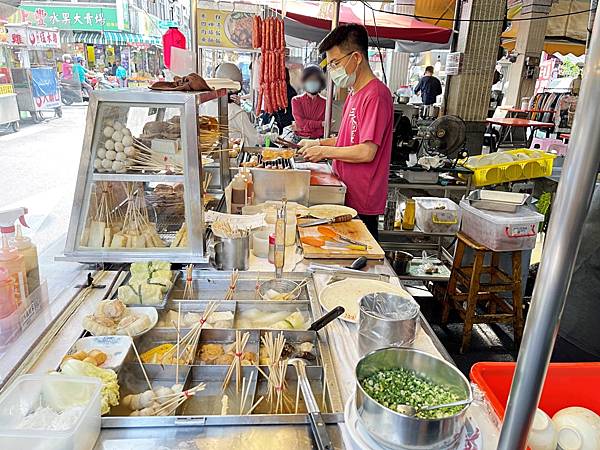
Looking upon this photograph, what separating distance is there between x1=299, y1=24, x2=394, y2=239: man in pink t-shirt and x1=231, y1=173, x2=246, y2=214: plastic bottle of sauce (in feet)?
1.73

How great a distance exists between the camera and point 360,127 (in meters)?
3.08

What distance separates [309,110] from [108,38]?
3.95 m

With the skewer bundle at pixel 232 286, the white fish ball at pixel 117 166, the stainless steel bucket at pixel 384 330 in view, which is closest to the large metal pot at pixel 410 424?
the stainless steel bucket at pixel 384 330

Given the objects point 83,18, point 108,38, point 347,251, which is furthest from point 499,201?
point 108,38

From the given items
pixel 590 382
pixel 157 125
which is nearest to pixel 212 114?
pixel 157 125

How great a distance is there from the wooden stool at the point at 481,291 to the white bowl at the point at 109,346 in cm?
279

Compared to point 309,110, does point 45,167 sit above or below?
below

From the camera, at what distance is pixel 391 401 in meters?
1.05

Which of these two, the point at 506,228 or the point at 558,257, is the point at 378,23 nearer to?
the point at 506,228

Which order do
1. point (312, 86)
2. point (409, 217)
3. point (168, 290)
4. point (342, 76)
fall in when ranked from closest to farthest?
point (168, 290), point (342, 76), point (409, 217), point (312, 86)

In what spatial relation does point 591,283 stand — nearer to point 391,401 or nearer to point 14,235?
point 391,401

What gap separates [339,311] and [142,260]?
0.91m

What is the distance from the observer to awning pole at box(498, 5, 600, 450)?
1.64 feet

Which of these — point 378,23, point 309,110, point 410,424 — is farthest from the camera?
point 378,23
